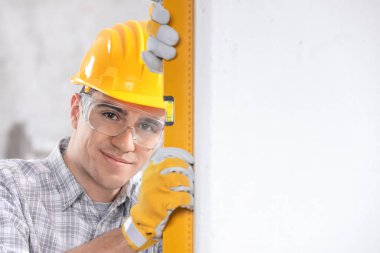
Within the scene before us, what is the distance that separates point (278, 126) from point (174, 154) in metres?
0.36

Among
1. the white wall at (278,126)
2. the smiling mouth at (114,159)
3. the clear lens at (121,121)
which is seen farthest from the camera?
the smiling mouth at (114,159)

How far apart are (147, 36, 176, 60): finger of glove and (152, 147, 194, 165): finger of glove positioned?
1.00 ft

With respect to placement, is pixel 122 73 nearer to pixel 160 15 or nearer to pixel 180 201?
pixel 160 15

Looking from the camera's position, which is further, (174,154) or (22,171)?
(22,171)

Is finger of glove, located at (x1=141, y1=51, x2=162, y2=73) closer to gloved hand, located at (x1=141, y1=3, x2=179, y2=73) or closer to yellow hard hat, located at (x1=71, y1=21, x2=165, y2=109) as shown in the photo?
gloved hand, located at (x1=141, y1=3, x2=179, y2=73)

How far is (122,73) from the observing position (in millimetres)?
2518

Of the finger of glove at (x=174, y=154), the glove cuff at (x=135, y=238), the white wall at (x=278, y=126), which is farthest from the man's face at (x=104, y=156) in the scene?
the white wall at (x=278, y=126)

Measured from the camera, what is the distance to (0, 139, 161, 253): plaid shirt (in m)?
2.29

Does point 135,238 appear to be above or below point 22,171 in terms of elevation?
below

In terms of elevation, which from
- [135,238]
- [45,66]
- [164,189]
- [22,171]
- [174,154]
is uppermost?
[45,66]

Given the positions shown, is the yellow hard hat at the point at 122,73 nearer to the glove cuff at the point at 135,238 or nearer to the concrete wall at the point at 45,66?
the glove cuff at the point at 135,238

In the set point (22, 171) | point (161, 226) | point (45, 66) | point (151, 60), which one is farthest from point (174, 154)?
point (45, 66)

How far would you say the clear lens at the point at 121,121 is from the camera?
97.2 inches

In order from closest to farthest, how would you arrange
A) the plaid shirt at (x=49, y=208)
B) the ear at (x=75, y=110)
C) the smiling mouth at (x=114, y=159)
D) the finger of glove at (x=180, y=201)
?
the finger of glove at (x=180, y=201) < the plaid shirt at (x=49, y=208) < the smiling mouth at (x=114, y=159) < the ear at (x=75, y=110)
